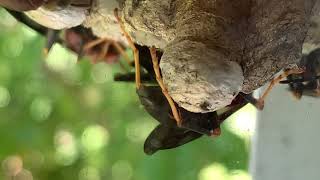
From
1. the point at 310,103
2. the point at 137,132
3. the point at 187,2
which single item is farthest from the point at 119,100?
the point at 187,2

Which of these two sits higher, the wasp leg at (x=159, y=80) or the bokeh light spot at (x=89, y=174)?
the wasp leg at (x=159, y=80)

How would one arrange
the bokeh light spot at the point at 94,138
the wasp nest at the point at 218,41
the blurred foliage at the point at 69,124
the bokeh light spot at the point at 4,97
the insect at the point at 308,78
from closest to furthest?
the wasp nest at the point at 218,41
the insect at the point at 308,78
the blurred foliage at the point at 69,124
the bokeh light spot at the point at 94,138
the bokeh light spot at the point at 4,97

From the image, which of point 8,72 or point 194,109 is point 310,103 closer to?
point 194,109

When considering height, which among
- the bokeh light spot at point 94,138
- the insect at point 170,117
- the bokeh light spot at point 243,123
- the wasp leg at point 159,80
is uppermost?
the wasp leg at point 159,80

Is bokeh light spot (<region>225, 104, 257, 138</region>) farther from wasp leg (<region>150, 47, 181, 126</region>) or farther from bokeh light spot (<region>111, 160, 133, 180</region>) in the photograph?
bokeh light spot (<region>111, 160, 133, 180</region>)

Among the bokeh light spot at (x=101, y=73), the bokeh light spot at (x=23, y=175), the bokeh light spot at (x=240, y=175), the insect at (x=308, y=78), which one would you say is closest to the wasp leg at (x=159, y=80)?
the insect at (x=308, y=78)

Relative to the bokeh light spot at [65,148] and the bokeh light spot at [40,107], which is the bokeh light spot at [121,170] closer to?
the bokeh light spot at [65,148]

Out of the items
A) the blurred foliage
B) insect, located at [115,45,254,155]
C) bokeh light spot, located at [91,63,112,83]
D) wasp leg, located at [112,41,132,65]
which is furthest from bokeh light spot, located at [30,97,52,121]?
insect, located at [115,45,254,155]
